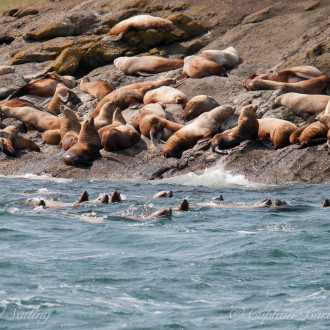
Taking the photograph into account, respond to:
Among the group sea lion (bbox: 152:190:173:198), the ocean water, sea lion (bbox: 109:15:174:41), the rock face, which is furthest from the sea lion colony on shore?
the ocean water

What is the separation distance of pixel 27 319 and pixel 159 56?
1832 cm

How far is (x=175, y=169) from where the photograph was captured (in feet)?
49.3

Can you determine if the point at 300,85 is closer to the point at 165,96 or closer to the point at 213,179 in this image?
the point at 165,96

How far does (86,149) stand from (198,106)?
10.5 ft

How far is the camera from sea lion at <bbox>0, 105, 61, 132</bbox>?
1870 cm

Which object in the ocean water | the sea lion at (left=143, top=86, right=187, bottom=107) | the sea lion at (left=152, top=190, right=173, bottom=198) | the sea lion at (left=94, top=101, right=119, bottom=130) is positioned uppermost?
the ocean water

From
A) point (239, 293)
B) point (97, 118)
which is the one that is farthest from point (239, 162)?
point (239, 293)

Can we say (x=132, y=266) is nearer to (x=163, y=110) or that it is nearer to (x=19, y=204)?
(x=19, y=204)

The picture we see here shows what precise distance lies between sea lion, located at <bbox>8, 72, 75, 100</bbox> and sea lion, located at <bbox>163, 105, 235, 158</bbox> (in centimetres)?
737

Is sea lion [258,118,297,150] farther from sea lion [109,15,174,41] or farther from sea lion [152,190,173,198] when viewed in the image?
sea lion [109,15,174,41]

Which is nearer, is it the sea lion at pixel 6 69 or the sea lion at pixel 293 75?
the sea lion at pixel 293 75

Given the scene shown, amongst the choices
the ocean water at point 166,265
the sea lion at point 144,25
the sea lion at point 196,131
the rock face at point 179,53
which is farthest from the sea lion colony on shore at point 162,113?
the ocean water at point 166,265

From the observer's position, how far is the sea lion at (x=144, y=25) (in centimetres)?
2403

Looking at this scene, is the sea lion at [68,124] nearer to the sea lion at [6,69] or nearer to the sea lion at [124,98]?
the sea lion at [124,98]
